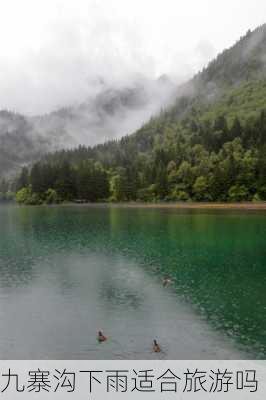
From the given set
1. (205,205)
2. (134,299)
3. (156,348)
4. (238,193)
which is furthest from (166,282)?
(238,193)

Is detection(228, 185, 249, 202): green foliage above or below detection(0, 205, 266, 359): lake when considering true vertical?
above

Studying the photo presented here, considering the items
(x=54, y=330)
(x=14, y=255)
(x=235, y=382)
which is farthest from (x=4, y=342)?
(x=14, y=255)

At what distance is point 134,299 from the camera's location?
34312 millimetres

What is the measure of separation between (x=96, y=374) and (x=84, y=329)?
7.44 m

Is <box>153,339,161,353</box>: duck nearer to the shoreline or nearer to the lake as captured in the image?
the lake

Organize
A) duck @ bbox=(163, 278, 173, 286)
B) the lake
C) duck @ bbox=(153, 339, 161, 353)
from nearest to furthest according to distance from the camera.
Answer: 1. duck @ bbox=(153, 339, 161, 353)
2. the lake
3. duck @ bbox=(163, 278, 173, 286)

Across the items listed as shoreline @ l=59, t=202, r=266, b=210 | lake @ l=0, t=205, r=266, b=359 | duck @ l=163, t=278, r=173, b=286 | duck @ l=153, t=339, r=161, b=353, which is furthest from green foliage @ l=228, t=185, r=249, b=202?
duck @ l=153, t=339, r=161, b=353

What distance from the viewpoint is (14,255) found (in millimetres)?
55906

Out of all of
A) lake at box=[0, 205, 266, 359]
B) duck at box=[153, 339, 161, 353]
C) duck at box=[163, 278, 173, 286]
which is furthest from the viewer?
duck at box=[163, 278, 173, 286]

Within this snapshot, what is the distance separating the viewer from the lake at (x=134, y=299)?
24.5 m

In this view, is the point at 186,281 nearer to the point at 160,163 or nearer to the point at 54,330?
the point at 54,330

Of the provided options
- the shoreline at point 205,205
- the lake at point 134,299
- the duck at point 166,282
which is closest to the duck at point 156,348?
the lake at point 134,299

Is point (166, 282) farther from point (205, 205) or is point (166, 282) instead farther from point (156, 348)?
point (205, 205)

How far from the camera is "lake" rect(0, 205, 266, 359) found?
2445 cm
